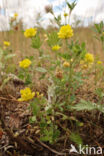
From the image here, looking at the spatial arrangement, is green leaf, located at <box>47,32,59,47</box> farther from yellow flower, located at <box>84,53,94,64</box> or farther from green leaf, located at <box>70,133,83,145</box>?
green leaf, located at <box>70,133,83,145</box>

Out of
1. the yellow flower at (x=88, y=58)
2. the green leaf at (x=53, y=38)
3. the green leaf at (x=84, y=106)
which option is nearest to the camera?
the green leaf at (x=84, y=106)

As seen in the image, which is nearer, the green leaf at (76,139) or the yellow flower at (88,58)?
the green leaf at (76,139)

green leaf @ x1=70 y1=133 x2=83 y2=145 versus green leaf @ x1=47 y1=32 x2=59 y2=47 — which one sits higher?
green leaf @ x1=47 y1=32 x2=59 y2=47

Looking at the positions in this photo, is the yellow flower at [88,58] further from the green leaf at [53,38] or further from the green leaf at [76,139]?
the green leaf at [76,139]

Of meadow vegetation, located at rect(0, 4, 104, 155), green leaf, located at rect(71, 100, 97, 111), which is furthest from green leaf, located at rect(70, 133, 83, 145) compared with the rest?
green leaf, located at rect(71, 100, 97, 111)

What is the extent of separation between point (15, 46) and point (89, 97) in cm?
197

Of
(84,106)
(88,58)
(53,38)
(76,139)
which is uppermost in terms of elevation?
(53,38)

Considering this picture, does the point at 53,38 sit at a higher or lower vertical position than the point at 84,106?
higher

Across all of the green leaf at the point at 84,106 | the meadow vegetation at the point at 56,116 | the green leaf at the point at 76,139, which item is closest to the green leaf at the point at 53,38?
the meadow vegetation at the point at 56,116

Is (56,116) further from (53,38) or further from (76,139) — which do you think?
(53,38)

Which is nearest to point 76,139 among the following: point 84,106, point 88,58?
point 84,106

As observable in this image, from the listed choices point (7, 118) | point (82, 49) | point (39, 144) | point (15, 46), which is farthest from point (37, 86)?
point (15, 46)

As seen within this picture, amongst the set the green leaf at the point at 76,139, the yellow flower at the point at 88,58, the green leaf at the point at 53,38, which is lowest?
the green leaf at the point at 76,139

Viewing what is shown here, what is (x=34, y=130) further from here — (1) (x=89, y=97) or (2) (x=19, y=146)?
(1) (x=89, y=97)
